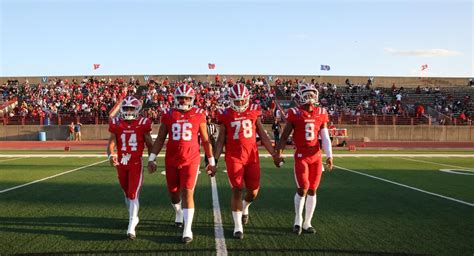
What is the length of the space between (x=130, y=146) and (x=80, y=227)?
136 centimetres

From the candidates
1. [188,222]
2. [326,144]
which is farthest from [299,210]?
[188,222]

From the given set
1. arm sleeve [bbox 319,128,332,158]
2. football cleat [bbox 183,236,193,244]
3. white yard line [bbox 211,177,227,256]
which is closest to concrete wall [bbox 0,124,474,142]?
white yard line [bbox 211,177,227,256]

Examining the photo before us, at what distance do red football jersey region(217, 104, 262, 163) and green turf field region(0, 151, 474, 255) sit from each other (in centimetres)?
105

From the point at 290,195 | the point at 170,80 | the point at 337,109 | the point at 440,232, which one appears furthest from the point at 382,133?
the point at 440,232

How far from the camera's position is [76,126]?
3050cm

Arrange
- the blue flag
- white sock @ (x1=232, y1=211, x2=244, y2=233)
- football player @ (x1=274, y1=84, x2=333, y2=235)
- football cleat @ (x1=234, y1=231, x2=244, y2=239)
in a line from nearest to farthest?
football cleat @ (x1=234, y1=231, x2=244, y2=239) → white sock @ (x1=232, y1=211, x2=244, y2=233) → football player @ (x1=274, y1=84, x2=333, y2=235) → the blue flag

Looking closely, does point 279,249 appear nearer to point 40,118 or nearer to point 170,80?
point 40,118

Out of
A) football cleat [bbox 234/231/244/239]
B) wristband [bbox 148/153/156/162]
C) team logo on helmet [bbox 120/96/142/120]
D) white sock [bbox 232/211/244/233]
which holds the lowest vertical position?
football cleat [bbox 234/231/244/239]

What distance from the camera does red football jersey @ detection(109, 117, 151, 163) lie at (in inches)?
225

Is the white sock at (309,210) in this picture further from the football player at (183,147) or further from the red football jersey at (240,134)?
the football player at (183,147)

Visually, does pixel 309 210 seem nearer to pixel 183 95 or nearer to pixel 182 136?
pixel 182 136

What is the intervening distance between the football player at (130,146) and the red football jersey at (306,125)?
84.1 inches

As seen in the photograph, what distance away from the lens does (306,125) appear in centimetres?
593

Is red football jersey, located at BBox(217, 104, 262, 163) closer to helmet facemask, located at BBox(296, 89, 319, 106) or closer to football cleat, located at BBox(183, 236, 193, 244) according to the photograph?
helmet facemask, located at BBox(296, 89, 319, 106)
